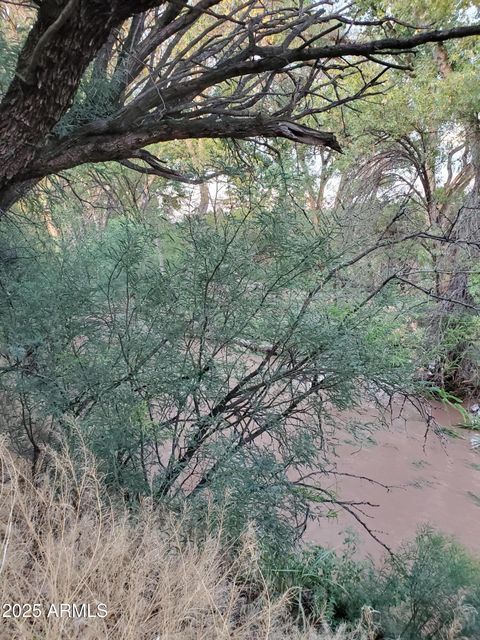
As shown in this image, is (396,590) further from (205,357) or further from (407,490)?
(407,490)

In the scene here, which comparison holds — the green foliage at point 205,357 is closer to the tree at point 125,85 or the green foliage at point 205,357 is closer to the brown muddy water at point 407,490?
the tree at point 125,85

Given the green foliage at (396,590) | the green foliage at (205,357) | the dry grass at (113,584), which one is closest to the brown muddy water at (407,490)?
the green foliage at (396,590)

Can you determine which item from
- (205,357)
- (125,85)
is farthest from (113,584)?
(125,85)

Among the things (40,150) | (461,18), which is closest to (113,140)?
(40,150)

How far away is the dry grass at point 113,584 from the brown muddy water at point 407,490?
2209mm

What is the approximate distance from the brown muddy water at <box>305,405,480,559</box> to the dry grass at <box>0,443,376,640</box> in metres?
2.21

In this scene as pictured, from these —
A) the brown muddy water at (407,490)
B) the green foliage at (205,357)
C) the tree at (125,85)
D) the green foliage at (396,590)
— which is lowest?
the brown muddy water at (407,490)

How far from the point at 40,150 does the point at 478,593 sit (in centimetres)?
412

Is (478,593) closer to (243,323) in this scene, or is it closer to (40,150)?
(243,323)

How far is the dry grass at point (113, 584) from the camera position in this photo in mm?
1379

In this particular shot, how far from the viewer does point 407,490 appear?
220 inches

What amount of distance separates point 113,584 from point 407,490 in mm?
5030

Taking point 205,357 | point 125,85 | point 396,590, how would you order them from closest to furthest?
1. point 205,357
2. point 396,590
3. point 125,85

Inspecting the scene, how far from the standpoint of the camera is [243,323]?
105 inches
